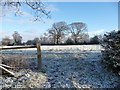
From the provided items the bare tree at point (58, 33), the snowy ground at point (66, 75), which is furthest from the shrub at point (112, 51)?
the bare tree at point (58, 33)

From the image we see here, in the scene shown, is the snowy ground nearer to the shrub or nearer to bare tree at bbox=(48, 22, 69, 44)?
the shrub

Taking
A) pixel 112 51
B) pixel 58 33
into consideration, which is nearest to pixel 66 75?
pixel 112 51

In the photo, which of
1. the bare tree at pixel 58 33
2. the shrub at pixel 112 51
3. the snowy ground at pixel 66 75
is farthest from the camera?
the bare tree at pixel 58 33

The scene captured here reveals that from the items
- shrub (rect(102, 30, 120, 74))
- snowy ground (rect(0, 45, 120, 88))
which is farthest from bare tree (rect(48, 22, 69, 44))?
shrub (rect(102, 30, 120, 74))

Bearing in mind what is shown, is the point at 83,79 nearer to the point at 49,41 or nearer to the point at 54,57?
the point at 54,57

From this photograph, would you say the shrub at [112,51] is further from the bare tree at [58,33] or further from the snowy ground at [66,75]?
the bare tree at [58,33]

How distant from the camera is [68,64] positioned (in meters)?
13.7

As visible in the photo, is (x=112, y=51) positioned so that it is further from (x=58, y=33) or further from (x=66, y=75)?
(x=58, y=33)

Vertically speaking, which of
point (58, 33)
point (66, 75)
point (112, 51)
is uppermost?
point (58, 33)

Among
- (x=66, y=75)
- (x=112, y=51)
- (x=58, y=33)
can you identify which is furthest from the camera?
(x=58, y=33)

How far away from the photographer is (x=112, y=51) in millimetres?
12594

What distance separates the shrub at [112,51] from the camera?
12.3m

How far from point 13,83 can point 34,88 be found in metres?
0.96

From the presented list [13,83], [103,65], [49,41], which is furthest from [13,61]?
[49,41]
